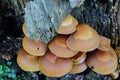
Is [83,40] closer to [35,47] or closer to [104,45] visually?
[104,45]

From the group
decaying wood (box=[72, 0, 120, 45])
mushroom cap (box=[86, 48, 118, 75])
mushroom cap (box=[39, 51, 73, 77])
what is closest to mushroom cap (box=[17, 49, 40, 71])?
mushroom cap (box=[39, 51, 73, 77])

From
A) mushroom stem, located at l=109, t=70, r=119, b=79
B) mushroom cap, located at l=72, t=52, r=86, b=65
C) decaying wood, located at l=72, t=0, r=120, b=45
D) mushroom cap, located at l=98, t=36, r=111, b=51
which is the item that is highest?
decaying wood, located at l=72, t=0, r=120, b=45

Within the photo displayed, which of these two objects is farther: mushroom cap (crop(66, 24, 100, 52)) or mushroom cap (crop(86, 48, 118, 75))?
mushroom cap (crop(86, 48, 118, 75))

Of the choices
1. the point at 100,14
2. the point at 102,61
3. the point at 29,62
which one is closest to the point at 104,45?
the point at 102,61

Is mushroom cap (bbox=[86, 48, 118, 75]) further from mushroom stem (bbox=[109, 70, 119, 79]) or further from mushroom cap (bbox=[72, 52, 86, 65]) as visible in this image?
mushroom stem (bbox=[109, 70, 119, 79])

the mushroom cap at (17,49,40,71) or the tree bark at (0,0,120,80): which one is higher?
the tree bark at (0,0,120,80)

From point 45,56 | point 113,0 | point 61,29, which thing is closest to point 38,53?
point 45,56

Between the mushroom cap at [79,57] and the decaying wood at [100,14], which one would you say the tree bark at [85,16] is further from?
the mushroom cap at [79,57]
